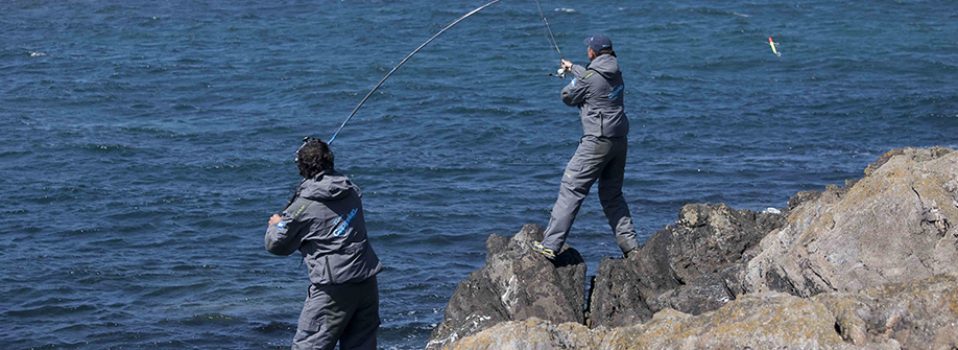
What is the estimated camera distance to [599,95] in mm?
10070

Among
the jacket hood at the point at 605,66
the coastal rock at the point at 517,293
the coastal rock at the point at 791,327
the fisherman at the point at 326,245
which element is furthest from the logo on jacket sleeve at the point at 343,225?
the jacket hood at the point at 605,66

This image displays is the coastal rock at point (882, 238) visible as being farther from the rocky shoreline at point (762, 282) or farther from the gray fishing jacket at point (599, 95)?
the gray fishing jacket at point (599, 95)

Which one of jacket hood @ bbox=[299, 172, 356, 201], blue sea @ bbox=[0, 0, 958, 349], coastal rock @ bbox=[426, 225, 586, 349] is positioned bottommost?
blue sea @ bbox=[0, 0, 958, 349]

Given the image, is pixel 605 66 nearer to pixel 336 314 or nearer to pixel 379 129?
pixel 336 314

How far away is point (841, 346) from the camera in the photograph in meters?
6.15

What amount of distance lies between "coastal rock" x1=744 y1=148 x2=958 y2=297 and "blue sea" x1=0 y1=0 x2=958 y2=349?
484 cm

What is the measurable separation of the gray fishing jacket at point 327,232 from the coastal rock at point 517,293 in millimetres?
2283

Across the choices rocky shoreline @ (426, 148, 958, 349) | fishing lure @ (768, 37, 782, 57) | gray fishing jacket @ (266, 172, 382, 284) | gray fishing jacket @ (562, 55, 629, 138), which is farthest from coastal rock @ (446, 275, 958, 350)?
fishing lure @ (768, 37, 782, 57)

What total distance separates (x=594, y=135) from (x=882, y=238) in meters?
2.50

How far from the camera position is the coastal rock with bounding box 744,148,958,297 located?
8.22m

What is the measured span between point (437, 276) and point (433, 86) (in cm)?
1203

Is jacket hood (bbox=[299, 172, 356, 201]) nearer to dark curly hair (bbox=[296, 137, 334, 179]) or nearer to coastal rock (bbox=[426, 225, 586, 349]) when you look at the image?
dark curly hair (bbox=[296, 137, 334, 179])

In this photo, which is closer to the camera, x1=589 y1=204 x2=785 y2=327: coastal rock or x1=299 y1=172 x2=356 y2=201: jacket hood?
x1=299 y1=172 x2=356 y2=201: jacket hood

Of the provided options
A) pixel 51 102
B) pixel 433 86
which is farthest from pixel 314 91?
pixel 51 102
